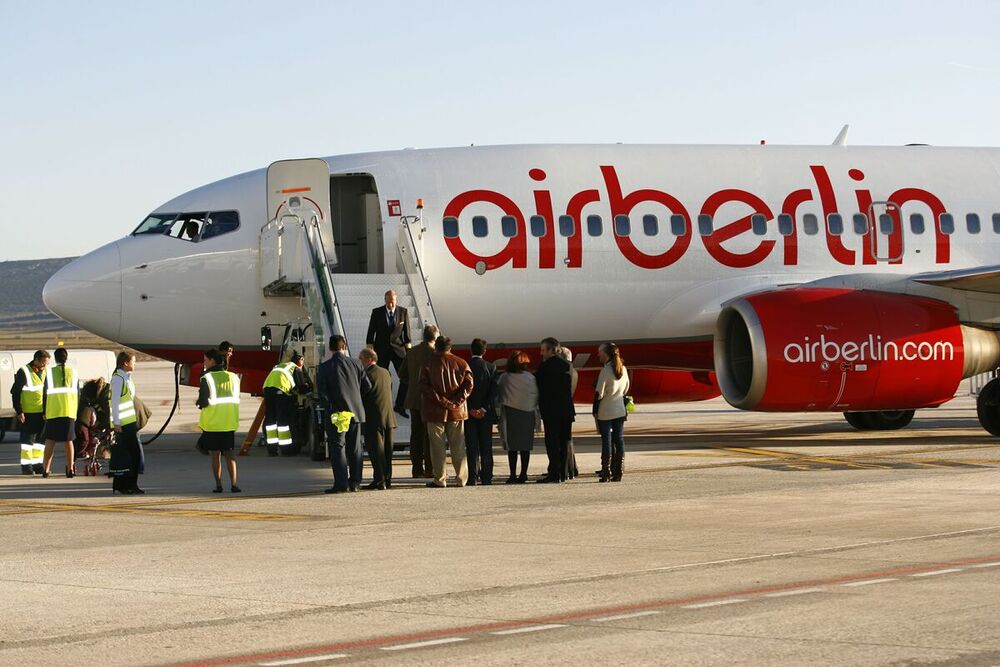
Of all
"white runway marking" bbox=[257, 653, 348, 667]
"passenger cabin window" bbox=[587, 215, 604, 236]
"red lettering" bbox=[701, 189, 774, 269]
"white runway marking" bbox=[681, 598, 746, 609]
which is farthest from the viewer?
"red lettering" bbox=[701, 189, 774, 269]

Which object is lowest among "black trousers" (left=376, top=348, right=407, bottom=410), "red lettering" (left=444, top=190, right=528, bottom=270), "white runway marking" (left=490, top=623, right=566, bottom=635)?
"white runway marking" (left=490, top=623, right=566, bottom=635)

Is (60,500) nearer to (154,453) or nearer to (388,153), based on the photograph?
(154,453)

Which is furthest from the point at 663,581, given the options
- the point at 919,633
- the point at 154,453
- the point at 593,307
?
the point at 154,453

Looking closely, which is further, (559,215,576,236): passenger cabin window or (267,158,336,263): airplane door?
(559,215,576,236): passenger cabin window

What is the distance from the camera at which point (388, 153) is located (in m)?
22.6

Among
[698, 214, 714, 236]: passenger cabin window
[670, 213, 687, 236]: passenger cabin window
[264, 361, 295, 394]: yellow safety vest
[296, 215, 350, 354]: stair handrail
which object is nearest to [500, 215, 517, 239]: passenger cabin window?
[670, 213, 687, 236]: passenger cabin window

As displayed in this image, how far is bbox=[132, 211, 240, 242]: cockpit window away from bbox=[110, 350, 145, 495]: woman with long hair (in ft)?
18.2

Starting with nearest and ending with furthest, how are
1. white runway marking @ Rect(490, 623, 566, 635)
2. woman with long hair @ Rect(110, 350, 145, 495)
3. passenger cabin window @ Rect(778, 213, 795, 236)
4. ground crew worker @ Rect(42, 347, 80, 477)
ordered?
white runway marking @ Rect(490, 623, 566, 635)
woman with long hair @ Rect(110, 350, 145, 495)
ground crew worker @ Rect(42, 347, 80, 477)
passenger cabin window @ Rect(778, 213, 795, 236)

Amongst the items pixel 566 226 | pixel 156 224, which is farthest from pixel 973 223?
pixel 156 224

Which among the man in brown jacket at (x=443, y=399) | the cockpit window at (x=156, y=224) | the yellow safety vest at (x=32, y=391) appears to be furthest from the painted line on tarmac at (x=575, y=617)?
the cockpit window at (x=156, y=224)

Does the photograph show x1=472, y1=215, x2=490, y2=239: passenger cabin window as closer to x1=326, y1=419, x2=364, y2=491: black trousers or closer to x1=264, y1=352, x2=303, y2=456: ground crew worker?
x1=264, y1=352, x2=303, y2=456: ground crew worker

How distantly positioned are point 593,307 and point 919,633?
14808 millimetres

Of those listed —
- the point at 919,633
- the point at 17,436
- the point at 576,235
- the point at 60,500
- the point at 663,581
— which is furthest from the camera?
the point at 17,436

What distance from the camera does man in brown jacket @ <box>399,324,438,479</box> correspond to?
55.3 ft
